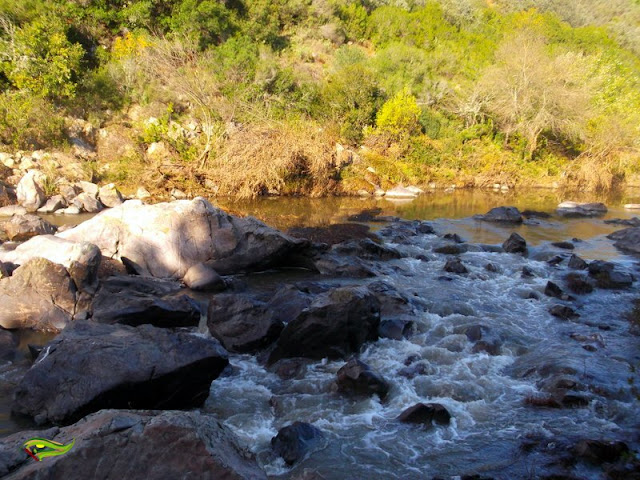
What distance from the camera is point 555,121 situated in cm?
2830

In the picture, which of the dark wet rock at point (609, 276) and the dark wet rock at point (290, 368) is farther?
the dark wet rock at point (609, 276)

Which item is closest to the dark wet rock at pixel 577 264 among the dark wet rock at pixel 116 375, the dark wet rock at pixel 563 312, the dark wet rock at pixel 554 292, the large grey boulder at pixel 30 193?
the dark wet rock at pixel 554 292

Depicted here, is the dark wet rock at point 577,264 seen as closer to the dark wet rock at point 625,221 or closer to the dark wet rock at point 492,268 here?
the dark wet rock at point 492,268

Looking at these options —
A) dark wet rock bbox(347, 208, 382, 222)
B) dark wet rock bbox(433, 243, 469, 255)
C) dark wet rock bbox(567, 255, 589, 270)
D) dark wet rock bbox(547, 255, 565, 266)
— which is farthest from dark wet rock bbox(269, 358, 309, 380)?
dark wet rock bbox(347, 208, 382, 222)

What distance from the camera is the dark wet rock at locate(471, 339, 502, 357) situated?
8.04 metres

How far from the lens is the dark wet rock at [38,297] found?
Answer: 26.8 feet

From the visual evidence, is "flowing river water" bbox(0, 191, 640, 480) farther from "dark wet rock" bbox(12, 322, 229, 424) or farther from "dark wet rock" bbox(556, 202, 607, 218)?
"dark wet rock" bbox(556, 202, 607, 218)

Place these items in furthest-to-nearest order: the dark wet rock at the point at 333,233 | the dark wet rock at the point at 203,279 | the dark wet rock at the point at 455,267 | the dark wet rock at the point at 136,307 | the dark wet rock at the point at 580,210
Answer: the dark wet rock at the point at 580,210 < the dark wet rock at the point at 333,233 < the dark wet rock at the point at 455,267 < the dark wet rock at the point at 203,279 < the dark wet rock at the point at 136,307

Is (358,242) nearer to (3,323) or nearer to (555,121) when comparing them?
(3,323)

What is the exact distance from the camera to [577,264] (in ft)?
42.3

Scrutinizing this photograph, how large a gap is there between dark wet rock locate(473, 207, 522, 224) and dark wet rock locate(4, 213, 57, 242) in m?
14.7

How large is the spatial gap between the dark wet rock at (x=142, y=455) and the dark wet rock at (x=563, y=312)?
25.2 feet

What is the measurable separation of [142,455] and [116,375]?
2497mm

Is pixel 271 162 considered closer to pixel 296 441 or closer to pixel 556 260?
pixel 556 260
